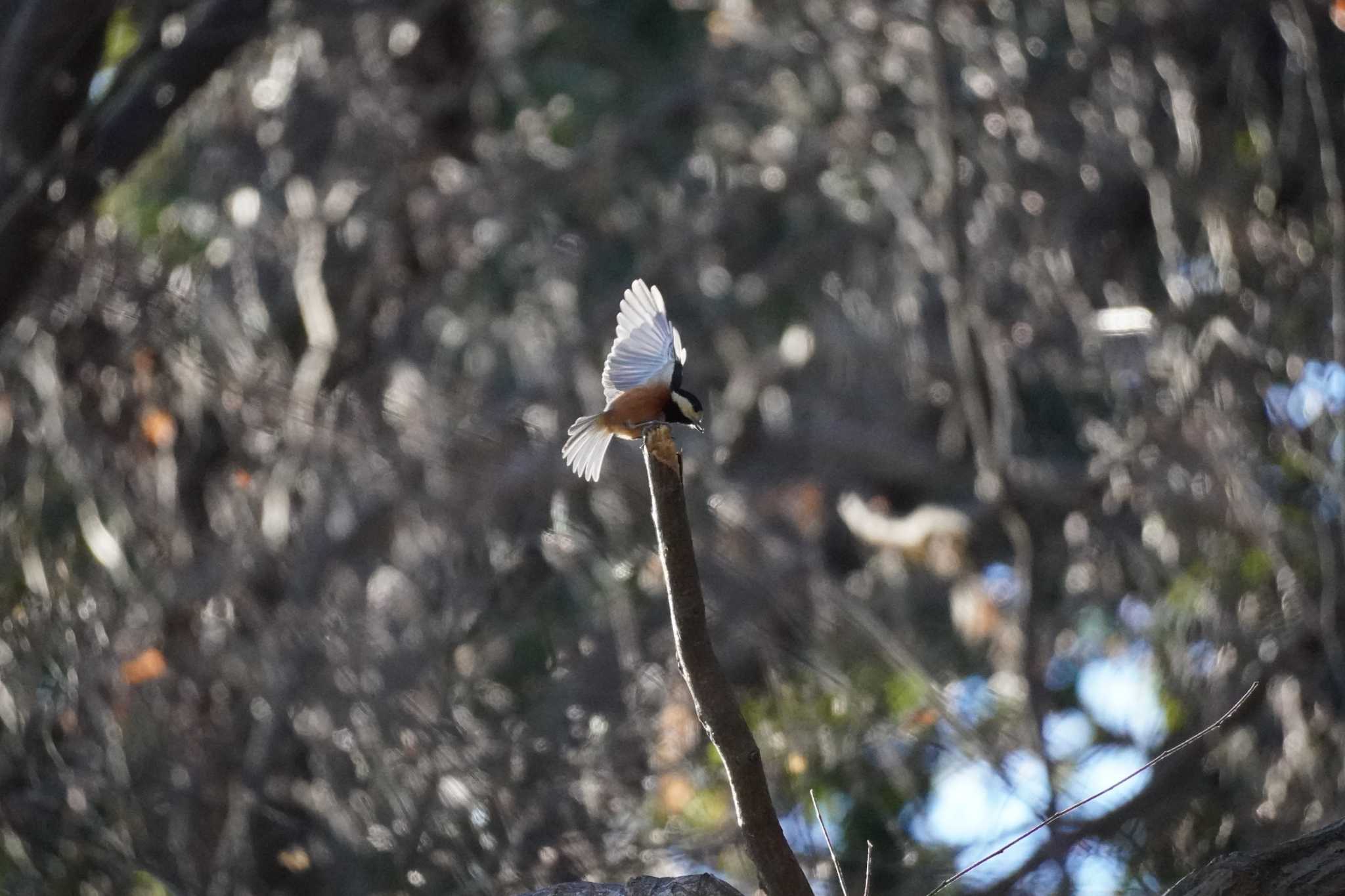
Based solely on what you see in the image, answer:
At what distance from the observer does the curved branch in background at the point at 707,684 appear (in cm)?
167

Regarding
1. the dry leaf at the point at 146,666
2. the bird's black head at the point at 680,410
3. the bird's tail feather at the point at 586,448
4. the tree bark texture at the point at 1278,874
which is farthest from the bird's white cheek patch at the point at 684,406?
the dry leaf at the point at 146,666

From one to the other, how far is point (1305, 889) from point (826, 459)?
4050 mm

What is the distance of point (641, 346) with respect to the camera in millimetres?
1906

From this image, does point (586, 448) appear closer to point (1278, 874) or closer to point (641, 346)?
point (641, 346)

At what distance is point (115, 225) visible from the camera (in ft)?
16.9

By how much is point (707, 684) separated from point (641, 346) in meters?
0.44

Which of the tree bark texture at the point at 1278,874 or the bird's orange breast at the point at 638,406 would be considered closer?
the tree bark texture at the point at 1278,874

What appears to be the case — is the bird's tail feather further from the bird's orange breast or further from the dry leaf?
the dry leaf

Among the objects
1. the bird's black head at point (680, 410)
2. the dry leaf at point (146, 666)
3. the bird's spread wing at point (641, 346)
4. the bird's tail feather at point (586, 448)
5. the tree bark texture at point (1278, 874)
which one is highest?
the bird's spread wing at point (641, 346)

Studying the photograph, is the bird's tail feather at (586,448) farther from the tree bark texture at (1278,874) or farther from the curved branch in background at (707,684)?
the tree bark texture at (1278,874)

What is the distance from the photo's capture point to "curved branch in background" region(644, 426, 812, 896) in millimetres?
1672

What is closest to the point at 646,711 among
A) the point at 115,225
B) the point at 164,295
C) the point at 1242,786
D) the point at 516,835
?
the point at 516,835

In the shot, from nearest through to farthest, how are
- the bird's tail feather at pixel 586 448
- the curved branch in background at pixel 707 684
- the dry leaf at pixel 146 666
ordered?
the curved branch in background at pixel 707 684
the bird's tail feather at pixel 586 448
the dry leaf at pixel 146 666

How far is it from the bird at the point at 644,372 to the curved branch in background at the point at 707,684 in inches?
3.2
